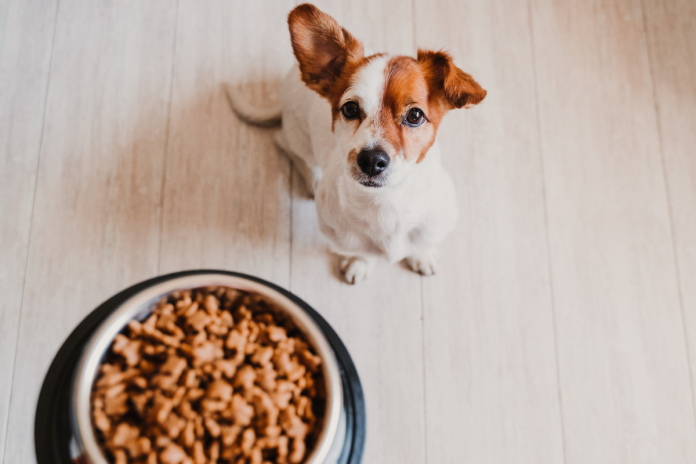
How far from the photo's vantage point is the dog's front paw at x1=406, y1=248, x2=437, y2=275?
158cm

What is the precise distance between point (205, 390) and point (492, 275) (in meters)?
1.18

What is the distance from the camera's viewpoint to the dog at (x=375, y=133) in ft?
3.41

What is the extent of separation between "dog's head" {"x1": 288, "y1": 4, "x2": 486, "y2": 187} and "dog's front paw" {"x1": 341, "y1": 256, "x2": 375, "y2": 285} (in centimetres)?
54

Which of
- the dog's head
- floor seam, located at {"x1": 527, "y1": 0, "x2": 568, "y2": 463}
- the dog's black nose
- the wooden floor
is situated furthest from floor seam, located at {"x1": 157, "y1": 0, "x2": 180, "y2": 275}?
floor seam, located at {"x1": 527, "y1": 0, "x2": 568, "y2": 463}

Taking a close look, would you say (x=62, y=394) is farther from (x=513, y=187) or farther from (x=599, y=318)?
(x=599, y=318)

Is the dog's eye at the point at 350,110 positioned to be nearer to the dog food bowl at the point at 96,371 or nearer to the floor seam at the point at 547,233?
the dog food bowl at the point at 96,371

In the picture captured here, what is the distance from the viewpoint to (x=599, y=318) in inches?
64.7

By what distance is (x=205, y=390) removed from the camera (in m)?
0.75

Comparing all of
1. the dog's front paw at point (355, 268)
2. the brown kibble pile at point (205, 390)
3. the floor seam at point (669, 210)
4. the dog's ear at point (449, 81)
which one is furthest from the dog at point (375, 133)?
the floor seam at point (669, 210)

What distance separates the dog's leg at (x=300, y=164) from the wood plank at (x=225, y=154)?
1.4 inches

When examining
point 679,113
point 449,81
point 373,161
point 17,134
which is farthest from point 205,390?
point 679,113

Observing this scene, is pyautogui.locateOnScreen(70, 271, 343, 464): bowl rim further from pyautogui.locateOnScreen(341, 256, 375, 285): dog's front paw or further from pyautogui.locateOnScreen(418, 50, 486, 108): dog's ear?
pyautogui.locateOnScreen(341, 256, 375, 285): dog's front paw

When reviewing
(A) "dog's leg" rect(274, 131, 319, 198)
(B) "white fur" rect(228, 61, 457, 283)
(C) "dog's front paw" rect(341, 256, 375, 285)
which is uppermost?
(A) "dog's leg" rect(274, 131, 319, 198)

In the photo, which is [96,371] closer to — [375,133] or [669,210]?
[375,133]
